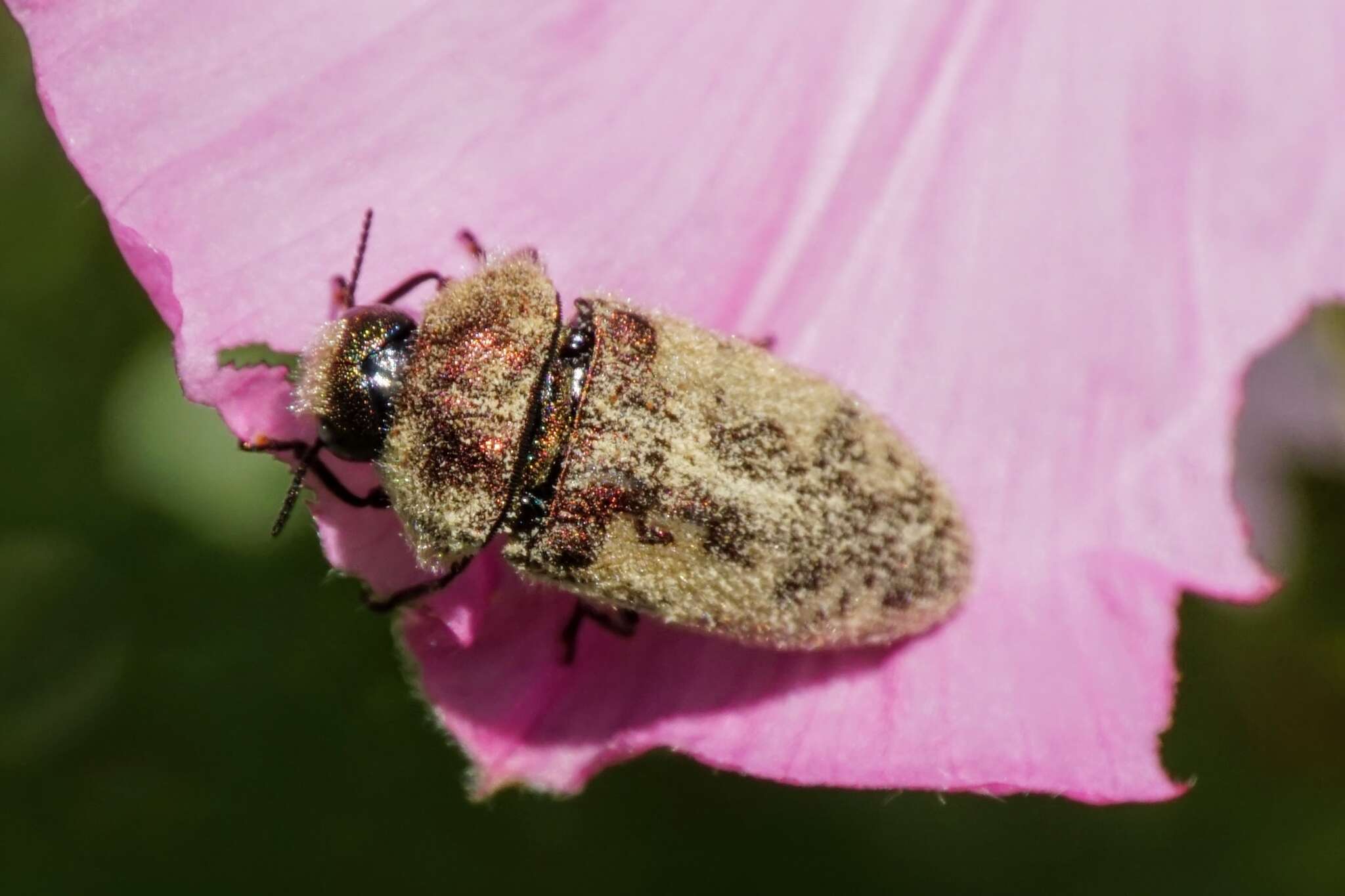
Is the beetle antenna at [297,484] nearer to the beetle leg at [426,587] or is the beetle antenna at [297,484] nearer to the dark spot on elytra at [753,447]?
the beetle leg at [426,587]

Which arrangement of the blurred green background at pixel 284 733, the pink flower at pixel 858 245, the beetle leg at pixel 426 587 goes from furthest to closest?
1. the blurred green background at pixel 284 733
2. the beetle leg at pixel 426 587
3. the pink flower at pixel 858 245

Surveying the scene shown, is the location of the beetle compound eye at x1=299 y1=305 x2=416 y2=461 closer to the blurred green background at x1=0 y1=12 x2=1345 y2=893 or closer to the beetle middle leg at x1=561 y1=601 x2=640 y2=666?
the beetle middle leg at x1=561 y1=601 x2=640 y2=666

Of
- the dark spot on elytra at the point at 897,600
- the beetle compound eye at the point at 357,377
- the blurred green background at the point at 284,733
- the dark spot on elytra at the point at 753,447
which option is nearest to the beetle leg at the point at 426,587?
the beetle compound eye at the point at 357,377

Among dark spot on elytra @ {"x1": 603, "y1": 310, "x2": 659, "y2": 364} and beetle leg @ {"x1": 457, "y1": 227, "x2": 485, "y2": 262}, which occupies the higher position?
beetle leg @ {"x1": 457, "y1": 227, "x2": 485, "y2": 262}

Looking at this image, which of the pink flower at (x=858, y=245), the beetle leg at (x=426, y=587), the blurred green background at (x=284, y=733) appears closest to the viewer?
the pink flower at (x=858, y=245)

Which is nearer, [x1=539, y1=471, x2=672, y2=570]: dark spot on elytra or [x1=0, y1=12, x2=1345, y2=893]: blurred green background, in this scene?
[x1=539, y1=471, x2=672, y2=570]: dark spot on elytra

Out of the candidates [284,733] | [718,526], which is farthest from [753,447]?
[284,733]

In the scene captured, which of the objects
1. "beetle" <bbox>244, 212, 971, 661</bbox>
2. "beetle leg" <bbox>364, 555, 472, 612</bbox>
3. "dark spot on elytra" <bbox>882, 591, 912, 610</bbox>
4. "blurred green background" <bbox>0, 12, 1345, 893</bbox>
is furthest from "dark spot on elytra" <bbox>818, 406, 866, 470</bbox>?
"blurred green background" <bbox>0, 12, 1345, 893</bbox>
